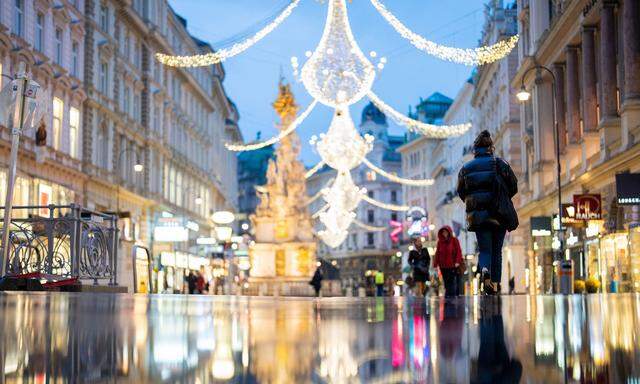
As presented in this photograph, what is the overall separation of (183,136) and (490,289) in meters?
68.9

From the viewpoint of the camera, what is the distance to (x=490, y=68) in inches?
2788

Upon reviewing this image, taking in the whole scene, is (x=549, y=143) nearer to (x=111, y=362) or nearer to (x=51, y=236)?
(x=51, y=236)

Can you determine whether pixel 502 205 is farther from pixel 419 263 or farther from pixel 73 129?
pixel 73 129

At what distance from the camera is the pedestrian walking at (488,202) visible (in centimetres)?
1447

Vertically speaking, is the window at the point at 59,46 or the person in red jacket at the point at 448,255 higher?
the window at the point at 59,46

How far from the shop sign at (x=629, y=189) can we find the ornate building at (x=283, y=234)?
41.1 meters

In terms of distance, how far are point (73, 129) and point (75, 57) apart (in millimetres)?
3550

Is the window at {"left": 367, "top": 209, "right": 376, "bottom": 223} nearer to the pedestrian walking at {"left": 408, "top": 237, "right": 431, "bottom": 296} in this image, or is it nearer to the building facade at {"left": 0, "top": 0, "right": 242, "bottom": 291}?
the building facade at {"left": 0, "top": 0, "right": 242, "bottom": 291}

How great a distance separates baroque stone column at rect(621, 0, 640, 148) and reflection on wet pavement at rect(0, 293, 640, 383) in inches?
1072

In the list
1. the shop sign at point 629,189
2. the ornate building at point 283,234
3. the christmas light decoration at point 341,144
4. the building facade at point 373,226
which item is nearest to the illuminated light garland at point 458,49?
the shop sign at point 629,189

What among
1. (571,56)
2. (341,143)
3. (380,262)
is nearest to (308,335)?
(341,143)

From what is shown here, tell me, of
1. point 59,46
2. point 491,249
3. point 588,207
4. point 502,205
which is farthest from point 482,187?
point 59,46

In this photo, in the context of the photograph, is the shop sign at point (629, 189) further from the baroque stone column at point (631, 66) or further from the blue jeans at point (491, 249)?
the blue jeans at point (491, 249)

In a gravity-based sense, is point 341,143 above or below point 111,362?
above
